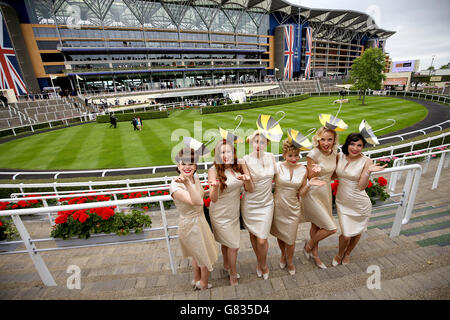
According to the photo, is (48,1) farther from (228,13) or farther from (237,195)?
(237,195)

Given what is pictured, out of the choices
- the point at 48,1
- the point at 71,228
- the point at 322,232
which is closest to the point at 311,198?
the point at 322,232

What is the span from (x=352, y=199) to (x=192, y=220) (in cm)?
229

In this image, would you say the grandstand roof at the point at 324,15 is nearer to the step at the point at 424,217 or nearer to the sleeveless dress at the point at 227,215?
the step at the point at 424,217

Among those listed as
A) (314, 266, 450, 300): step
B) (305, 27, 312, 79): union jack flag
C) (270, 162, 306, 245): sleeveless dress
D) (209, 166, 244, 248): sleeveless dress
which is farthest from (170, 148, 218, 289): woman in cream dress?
(305, 27, 312, 79): union jack flag

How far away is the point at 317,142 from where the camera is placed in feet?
10.5

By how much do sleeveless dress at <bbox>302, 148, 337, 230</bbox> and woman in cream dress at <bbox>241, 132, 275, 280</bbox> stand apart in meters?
0.65

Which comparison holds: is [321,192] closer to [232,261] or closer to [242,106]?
[232,261]

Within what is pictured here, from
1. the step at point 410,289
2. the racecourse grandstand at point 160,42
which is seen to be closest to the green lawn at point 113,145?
the step at point 410,289

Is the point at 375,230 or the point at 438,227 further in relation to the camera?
the point at 375,230

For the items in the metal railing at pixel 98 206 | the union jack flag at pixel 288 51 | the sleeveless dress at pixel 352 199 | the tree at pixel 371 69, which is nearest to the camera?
the metal railing at pixel 98 206

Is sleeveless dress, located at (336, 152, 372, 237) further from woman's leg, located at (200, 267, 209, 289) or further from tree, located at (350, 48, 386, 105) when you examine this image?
tree, located at (350, 48, 386, 105)

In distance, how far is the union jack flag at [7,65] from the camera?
3136 centimetres

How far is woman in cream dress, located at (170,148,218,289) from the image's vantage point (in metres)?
2.39
